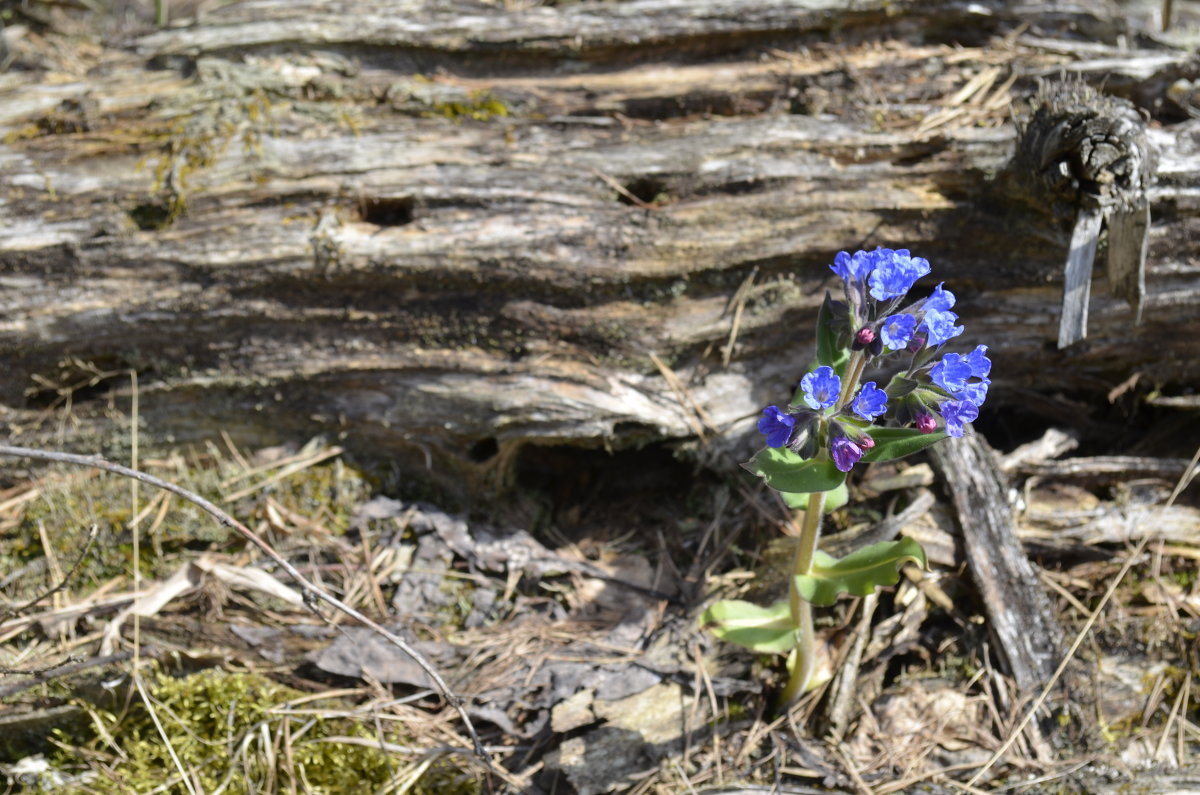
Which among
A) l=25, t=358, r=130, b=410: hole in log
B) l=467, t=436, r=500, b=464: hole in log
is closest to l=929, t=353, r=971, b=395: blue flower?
l=467, t=436, r=500, b=464: hole in log

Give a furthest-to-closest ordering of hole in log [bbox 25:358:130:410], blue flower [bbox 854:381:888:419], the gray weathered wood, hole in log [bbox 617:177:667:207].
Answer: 1. hole in log [bbox 25:358:130:410]
2. hole in log [bbox 617:177:667:207]
3. the gray weathered wood
4. blue flower [bbox 854:381:888:419]

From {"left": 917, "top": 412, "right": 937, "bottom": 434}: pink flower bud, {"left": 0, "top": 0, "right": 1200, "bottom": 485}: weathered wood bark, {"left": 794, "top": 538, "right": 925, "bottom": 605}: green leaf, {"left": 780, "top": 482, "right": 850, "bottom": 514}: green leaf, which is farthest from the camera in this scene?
{"left": 0, "top": 0, "right": 1200, "bottom": 485}: weathered wood bark

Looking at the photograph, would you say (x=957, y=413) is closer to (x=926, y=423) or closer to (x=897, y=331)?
(x=926, y=423)

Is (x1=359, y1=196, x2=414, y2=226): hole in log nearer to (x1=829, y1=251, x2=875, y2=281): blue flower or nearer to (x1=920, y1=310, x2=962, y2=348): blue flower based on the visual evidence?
(x1=829, y1=251, x2=875, y2=281): blue flower

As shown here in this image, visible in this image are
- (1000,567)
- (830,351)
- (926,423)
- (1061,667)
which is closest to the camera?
(926,423)

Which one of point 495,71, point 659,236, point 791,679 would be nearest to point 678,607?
point 791,679

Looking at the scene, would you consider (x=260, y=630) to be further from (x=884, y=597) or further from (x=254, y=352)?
(x=884, y=597)

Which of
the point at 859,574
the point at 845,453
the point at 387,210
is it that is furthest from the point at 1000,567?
the point at 387,210
